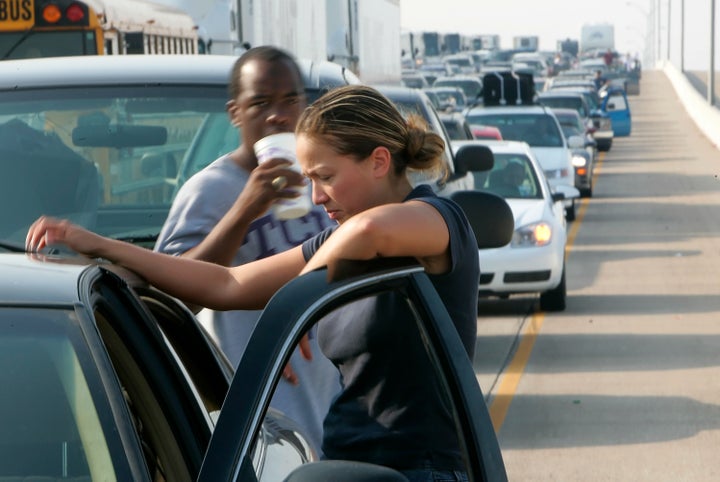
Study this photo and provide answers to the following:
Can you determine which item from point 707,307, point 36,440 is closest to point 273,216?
point 36,440

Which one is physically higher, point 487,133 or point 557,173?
point 487,133

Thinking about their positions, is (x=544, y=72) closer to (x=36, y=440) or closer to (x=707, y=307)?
(x=707, y=307)

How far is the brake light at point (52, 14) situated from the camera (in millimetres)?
12523

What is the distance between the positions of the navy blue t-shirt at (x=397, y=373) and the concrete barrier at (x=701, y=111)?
46.0 metres

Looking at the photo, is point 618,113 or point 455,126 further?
point 618,113

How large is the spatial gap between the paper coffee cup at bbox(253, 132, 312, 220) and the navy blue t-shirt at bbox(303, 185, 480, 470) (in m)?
0.75

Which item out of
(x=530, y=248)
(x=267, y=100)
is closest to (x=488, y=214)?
(x=267, y=100)

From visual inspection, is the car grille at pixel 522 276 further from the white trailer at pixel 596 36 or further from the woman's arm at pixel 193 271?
the white trailer at pixel 596 36

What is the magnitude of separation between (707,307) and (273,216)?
1132cm

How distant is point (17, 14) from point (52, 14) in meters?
0.28

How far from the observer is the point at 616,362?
39.1ft

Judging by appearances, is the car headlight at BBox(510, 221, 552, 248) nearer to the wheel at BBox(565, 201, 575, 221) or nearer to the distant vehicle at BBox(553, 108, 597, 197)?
the wheel at BBox(565, 201, 575, 221)

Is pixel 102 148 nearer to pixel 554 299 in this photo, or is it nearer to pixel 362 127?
pixel 362 127

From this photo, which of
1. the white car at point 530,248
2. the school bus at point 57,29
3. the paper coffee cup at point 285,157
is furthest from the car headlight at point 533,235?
the paper coffee cup at point 285,157
